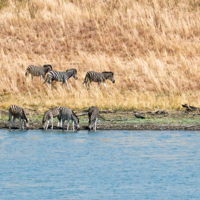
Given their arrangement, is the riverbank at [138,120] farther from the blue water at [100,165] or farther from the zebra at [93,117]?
the blue water at [100,165]

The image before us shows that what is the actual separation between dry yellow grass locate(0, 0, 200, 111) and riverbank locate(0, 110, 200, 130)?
774mm

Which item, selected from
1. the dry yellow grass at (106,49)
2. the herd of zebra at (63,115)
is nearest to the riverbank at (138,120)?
the herd of zebra at (63,115)

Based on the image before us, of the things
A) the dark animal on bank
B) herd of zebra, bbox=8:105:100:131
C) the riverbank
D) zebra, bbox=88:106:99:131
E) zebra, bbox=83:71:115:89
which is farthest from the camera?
zebra, bbox=83:71:115:89

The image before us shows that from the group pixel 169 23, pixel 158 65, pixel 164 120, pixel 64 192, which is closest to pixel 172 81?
pixel 158 65

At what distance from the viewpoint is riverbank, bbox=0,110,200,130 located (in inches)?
631

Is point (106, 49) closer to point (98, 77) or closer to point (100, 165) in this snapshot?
point (98, 77)

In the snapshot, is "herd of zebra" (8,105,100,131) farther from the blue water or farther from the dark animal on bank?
the dark animal on bank

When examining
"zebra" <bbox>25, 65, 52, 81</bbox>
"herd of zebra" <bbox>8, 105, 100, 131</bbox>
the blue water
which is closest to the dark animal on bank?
the blue water

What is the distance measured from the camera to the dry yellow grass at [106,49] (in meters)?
20.5

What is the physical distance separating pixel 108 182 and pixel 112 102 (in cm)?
862

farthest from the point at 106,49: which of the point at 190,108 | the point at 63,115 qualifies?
the point at 63,115

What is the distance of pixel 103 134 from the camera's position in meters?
15.1

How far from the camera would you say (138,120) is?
17.0 m

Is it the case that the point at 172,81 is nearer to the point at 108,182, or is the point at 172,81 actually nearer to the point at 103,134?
the point at 103,134
